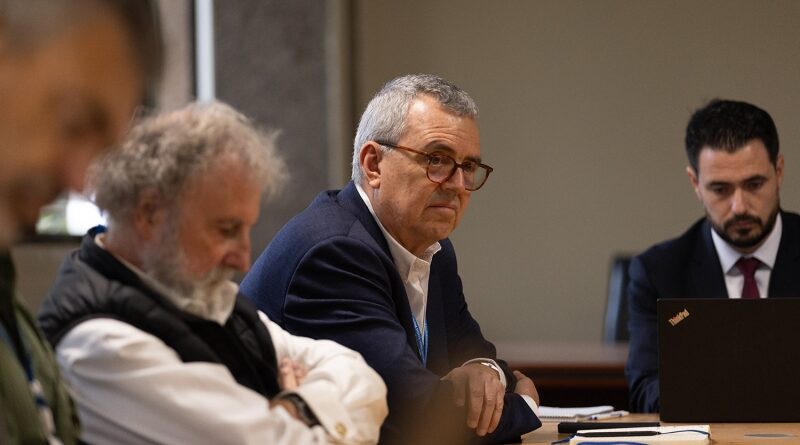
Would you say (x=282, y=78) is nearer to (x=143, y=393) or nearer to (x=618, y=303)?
(x=618, y=303)

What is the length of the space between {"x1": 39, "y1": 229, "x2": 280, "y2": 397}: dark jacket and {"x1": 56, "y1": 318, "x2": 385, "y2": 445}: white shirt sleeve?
27mm

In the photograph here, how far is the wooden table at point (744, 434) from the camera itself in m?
2.42

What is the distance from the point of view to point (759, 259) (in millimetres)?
3691

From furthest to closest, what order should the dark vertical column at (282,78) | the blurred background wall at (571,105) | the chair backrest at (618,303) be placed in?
the blurred background wall at (571,105), the dark vertical column at (282,78), the chair backrest at (618,303)

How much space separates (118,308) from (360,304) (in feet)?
3.00

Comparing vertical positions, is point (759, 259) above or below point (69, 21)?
below

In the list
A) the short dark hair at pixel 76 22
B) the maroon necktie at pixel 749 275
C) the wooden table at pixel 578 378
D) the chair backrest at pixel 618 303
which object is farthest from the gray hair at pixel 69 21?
the chair backrest at pixel 618 303

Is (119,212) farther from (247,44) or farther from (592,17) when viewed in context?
(592,17)

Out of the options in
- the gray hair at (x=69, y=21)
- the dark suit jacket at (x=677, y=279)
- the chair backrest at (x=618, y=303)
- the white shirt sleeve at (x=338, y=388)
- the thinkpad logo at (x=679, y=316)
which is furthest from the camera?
the chair backrest at (x=618, y=303)

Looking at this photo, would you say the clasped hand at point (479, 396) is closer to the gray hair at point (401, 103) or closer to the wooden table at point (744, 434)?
the wooden table at point (744, 434)

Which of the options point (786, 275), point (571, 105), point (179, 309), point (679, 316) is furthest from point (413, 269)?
point (571, 105)

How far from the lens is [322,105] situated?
6027mm

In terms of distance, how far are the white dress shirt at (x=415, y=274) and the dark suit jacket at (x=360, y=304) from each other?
0.08 ft

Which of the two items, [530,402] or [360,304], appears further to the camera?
[530,402]
